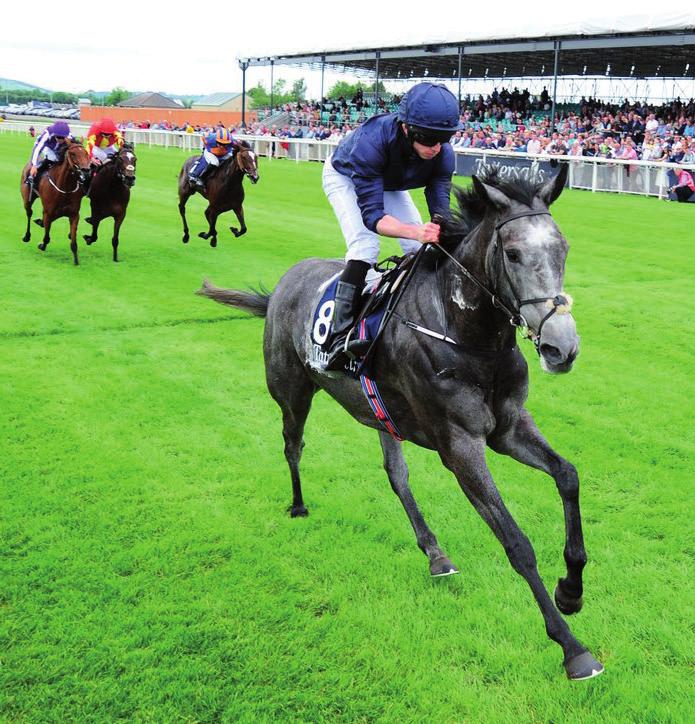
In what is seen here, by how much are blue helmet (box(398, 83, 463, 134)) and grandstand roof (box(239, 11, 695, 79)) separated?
2563cm

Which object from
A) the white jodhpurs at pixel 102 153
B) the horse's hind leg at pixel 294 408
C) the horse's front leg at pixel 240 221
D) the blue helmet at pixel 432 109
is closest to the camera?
the blue helmet at pixel 432 109

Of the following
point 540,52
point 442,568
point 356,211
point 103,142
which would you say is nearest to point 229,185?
point 103,142

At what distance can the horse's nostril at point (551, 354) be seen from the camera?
2793mm

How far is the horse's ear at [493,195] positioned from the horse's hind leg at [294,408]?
5.97 feet

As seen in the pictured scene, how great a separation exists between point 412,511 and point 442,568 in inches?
15.1

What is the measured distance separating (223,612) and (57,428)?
2782mm

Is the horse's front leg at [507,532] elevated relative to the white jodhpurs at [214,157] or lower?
lower

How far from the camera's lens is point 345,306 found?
393 cm

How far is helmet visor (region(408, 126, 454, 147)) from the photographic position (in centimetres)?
350

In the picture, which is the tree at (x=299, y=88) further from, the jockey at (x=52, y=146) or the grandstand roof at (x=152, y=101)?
the jockey at (x=52, y=146)

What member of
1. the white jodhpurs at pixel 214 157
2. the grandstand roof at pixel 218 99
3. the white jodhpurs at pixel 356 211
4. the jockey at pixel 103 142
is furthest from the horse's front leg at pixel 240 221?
the grandstand roof at pixel 218 99

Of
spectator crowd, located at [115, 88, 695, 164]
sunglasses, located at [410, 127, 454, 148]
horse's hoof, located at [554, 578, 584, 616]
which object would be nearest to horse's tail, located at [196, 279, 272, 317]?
sunglasses, located at [410, 127, 454, 148]

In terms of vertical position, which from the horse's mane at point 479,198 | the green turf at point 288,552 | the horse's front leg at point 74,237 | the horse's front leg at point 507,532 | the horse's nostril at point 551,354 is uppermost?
the horse's mane at point 479,198

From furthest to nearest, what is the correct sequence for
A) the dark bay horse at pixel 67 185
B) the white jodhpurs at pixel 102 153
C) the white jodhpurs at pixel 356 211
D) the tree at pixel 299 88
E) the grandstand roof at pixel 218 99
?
the tree at pixel 299 88, the grandstand roof at pixel 218 99, the white jodhpurs at pixel 102 153, the dark bay horse at pixel 67 185, the white jodhpurs at pixel 356 211
